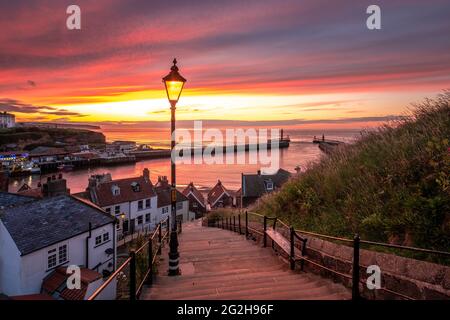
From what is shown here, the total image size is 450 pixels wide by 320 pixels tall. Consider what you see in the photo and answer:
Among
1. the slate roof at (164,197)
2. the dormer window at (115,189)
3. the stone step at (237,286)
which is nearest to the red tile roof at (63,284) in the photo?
the stone step at (237,286)

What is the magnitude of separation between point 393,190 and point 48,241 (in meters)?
18.9

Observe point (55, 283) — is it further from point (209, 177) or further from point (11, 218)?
point (209, 177)

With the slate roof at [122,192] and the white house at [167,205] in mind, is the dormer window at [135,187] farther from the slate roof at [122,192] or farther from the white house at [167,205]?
the white house at [167,205]

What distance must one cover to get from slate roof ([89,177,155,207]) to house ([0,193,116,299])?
1051 centimetres

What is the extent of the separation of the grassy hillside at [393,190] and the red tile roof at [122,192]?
28.7m

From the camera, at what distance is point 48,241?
708 inches

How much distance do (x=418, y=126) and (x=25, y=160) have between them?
11303 centimetres

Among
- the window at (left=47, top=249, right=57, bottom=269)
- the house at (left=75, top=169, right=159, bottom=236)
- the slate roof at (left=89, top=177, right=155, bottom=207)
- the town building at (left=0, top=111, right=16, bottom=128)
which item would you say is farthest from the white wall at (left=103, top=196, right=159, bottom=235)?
the town building at (left=0, top=111, right=16, bottom=128)

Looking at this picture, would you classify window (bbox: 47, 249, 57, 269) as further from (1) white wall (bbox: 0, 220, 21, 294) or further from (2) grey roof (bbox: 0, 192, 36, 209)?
(2) grey roof (bbox: 0, 192, 36, 209)

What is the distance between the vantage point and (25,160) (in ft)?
318

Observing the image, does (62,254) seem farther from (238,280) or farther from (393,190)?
(393,190)

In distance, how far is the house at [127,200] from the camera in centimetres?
3403

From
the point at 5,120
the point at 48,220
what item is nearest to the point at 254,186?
the point at 48,220
